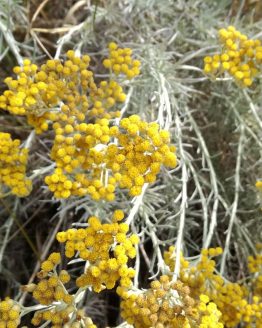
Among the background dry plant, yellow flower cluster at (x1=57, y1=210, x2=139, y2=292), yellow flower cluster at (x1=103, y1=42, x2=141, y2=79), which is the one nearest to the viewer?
yellow flower cluster at (x1=57, y1=210, x2=139, y2=292)

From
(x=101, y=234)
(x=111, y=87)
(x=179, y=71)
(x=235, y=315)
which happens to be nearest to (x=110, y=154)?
(x=101, y=234)

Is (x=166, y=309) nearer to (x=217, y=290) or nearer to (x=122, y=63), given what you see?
(x=217, y=290)

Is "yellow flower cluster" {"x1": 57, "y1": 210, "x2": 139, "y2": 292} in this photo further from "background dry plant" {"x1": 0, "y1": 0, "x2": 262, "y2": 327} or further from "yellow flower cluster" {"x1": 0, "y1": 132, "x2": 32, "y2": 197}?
"background dry plant" {"x1": 0, "y1": 0, "x2": 262, "y2": 327}

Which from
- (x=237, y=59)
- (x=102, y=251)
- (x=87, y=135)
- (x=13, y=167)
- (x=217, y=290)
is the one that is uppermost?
(x=237, y=59)

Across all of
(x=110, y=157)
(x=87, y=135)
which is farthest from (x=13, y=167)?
(x=110, y=157)

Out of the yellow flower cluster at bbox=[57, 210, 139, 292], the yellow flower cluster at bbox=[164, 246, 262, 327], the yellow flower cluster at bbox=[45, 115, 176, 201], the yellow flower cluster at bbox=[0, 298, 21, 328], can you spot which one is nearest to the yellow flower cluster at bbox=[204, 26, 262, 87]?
the yellow flower cluster at bbox=[45, 115, 176, 201]

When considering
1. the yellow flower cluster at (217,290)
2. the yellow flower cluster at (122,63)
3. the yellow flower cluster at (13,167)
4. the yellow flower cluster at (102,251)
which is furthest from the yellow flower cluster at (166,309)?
the yellow flower cluster at (122,63)

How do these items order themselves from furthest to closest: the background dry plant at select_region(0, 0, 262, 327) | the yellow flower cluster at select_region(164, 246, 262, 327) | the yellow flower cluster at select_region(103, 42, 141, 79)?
the background dry plant at select_region(0, 0, 262, 327) → the yellow flower cluster at select_region(103, 42, 141, 79) → the yellow flower cluster at select_region(164, 246, 262, 327)
